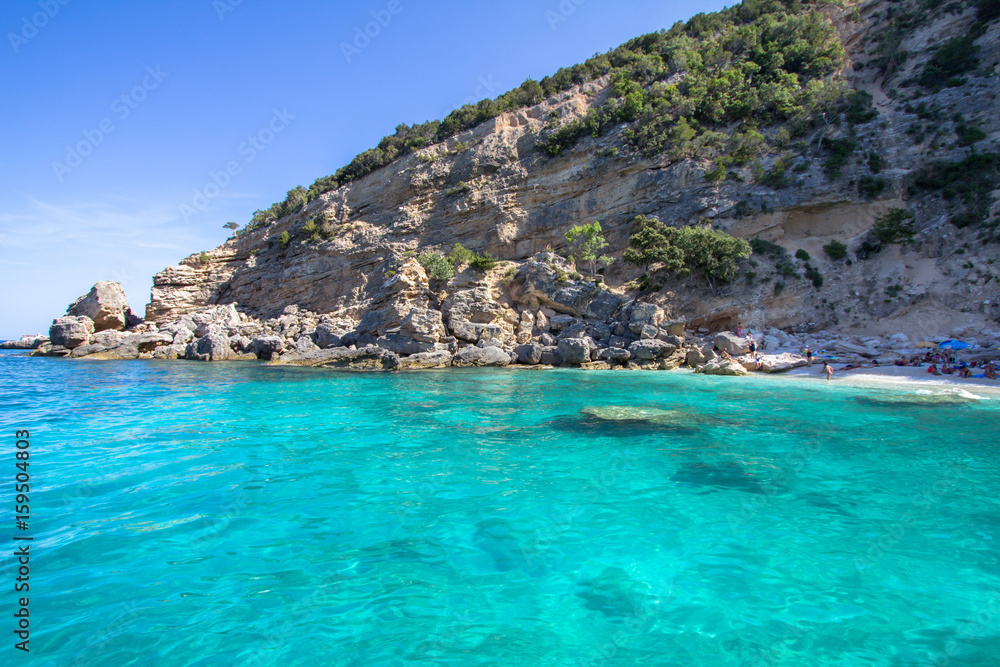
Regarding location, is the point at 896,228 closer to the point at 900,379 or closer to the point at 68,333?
the point at 900,379

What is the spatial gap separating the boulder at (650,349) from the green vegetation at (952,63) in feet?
101

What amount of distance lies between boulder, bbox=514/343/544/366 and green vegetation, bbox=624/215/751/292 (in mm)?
11553

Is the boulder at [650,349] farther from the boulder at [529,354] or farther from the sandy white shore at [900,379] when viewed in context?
the sandy white shore at [900,379]

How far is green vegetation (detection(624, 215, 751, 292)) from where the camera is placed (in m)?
29.5

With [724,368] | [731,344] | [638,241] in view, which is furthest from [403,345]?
[731,344]

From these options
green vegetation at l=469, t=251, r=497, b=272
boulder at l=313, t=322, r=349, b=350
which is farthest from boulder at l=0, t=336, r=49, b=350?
green vegetation at l=469, t=251, r=497, b=272

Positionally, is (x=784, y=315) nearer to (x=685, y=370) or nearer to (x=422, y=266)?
(x=685, y=370)

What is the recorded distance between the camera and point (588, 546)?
4.89 m

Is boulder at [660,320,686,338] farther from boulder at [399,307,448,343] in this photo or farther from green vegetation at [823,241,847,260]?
boulder at [399,307,448,343]

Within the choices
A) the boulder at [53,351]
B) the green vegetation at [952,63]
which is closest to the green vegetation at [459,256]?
the boulder at [53,351]

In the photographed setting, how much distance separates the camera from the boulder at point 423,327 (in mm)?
27094

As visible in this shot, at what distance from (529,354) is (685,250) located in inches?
550

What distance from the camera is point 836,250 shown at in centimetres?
2995

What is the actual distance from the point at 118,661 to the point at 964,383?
24795 millimetres
